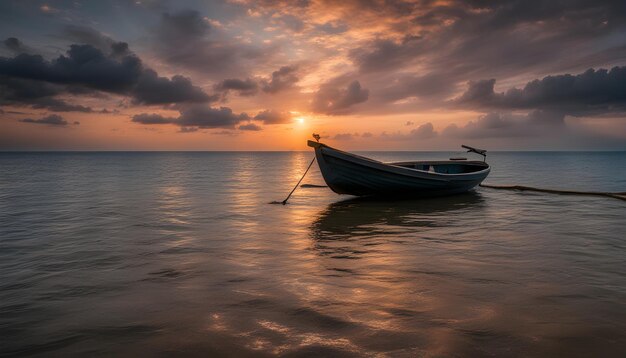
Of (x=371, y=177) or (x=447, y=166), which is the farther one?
(x=447, y=166)

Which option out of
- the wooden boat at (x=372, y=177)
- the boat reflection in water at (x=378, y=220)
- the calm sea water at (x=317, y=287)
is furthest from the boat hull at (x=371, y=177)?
the calm sea water at (x=317, y=287)

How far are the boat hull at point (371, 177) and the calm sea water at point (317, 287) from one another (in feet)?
12.0

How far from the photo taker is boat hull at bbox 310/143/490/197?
55.9 feet

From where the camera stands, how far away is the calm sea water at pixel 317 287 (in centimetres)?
456

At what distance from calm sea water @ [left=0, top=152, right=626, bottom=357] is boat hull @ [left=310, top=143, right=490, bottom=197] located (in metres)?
3.66

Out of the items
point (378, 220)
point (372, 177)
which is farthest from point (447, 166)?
point (378, 220)

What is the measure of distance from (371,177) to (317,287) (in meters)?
11.4

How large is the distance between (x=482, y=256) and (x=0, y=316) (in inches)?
350

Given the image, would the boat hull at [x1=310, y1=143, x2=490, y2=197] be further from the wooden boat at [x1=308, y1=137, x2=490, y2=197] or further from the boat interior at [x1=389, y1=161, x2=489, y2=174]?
the boat interior at [x1=389, y1=161, x2=489, y2=174]

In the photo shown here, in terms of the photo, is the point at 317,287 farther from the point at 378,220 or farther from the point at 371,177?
the point at 371,177

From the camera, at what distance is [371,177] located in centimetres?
1748

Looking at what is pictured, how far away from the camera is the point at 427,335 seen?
463 cm

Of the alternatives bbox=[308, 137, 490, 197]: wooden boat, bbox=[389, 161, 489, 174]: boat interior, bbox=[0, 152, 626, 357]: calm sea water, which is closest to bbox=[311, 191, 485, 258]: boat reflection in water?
bbox=[0, 152, 626, 357]: calm sea water

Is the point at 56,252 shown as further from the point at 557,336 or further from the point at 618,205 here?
the point at 618,205
